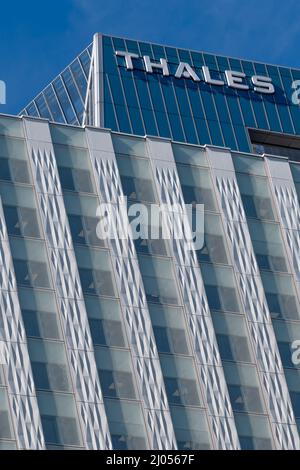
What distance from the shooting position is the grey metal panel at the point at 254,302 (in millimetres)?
95438

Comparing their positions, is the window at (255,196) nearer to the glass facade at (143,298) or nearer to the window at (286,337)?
the glass facade at (143,298)

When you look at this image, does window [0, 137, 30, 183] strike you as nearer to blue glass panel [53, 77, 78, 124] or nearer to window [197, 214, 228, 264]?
window [197, 214, 228, 264]

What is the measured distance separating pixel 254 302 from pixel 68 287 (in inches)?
504

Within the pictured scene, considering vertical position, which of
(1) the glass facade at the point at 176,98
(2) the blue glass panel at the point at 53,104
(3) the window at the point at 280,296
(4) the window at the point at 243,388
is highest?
(2) the blue glass panel at the point at 53,104

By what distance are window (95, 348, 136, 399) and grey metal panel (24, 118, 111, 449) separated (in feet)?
2.11

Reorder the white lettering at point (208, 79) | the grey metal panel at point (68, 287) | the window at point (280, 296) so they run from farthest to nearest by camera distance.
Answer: the white lettering at point (208, 79) < the window at point (280, 296) < the grey metal panel at point (68, 287)

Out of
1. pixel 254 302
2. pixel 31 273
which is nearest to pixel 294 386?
pixel 254 302

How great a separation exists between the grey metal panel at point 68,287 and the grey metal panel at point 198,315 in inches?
283

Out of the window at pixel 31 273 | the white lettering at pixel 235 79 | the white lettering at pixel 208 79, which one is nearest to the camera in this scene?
the window at pixel 31 273

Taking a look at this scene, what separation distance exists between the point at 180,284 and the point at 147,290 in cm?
233

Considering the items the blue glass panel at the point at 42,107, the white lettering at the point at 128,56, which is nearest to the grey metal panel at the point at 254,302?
the white lettering at the point at 128,56

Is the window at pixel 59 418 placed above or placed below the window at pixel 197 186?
below

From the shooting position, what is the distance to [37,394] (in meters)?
90.1

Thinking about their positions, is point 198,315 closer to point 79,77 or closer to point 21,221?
point 21,221
